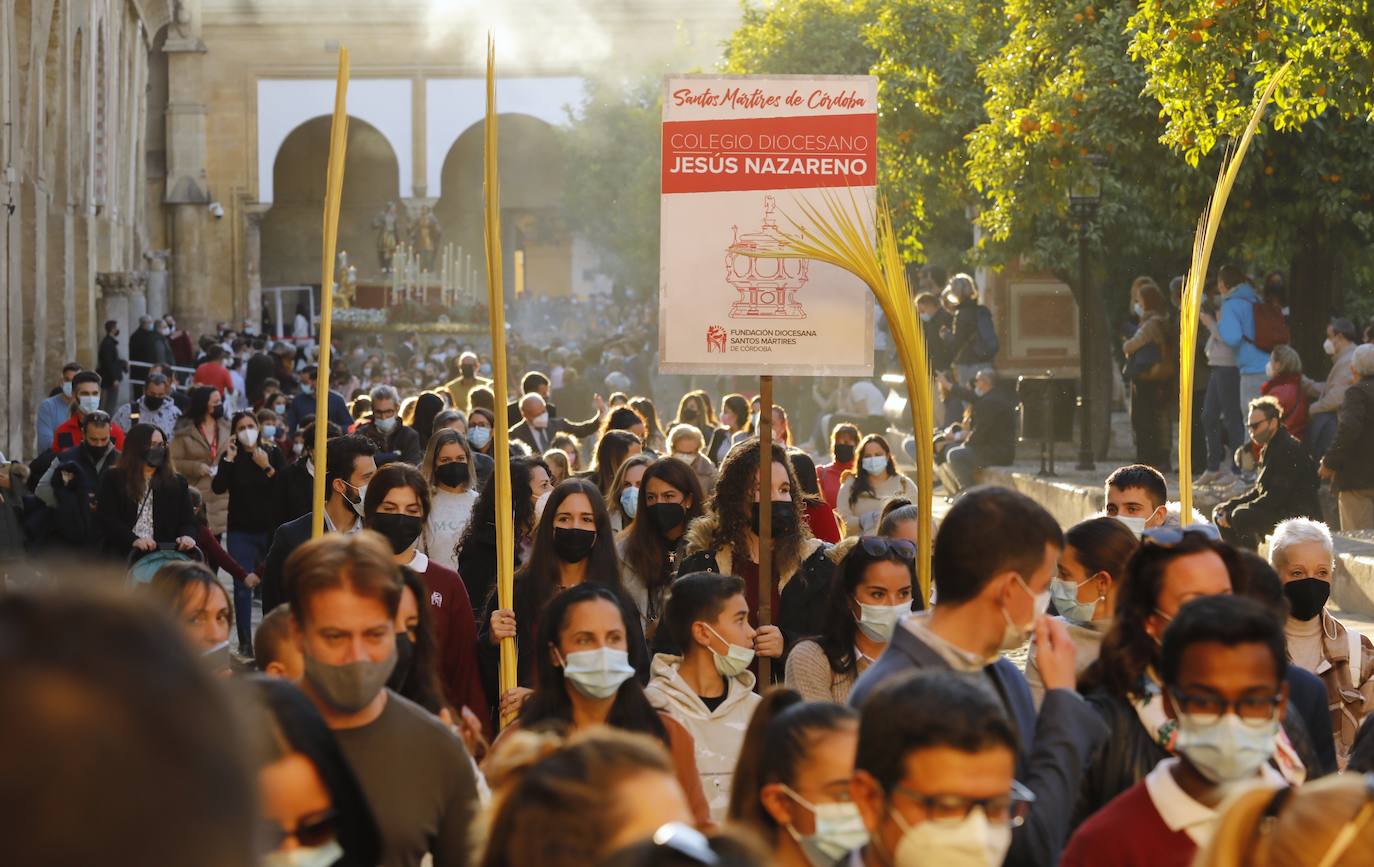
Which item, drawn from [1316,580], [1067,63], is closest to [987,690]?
[1316,580]

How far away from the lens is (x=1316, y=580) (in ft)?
21.3

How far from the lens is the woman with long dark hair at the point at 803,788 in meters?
3.75

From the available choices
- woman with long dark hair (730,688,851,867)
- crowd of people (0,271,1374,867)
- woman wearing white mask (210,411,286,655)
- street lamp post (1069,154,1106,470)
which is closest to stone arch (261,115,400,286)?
street lamp post (1069,154,1106,470)

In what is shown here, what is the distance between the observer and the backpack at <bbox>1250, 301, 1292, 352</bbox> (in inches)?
728

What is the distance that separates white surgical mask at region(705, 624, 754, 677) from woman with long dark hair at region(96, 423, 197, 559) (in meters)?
7.13

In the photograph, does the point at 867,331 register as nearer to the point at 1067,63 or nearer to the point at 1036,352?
the point at 1067,63

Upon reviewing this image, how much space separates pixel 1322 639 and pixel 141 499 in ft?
26.3

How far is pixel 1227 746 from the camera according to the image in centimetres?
363

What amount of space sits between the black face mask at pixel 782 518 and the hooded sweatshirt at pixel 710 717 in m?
1.90

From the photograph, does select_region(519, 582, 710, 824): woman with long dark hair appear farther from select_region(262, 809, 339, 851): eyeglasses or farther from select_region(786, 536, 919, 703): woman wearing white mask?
select_region(262, 809, 339, 851): eyeglasses

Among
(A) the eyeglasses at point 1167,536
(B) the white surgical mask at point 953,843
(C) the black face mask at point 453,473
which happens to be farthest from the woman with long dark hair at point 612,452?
(B) the white surgical mask at point 953,843

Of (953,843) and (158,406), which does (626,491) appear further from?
(158,406)

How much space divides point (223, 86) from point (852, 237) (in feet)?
189

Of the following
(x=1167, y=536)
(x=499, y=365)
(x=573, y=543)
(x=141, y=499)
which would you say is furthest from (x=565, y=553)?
(x=141, y=499)
